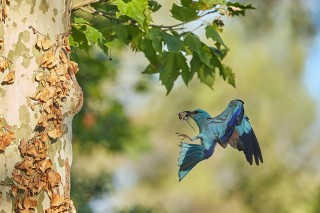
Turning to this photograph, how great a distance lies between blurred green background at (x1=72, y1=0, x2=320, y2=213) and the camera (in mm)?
12922

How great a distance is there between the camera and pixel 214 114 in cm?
2708

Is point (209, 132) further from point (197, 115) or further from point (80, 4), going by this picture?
point (80, 4)

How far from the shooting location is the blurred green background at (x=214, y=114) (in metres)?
12.9

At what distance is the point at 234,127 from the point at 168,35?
49.7 inches

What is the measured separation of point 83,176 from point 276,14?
16.7 feet

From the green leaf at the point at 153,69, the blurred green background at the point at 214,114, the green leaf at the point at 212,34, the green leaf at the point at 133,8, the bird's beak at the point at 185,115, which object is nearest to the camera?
the bird's beak at the point at 185,115

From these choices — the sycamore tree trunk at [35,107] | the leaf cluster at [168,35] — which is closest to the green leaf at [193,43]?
the leaf cluster at [168,35]

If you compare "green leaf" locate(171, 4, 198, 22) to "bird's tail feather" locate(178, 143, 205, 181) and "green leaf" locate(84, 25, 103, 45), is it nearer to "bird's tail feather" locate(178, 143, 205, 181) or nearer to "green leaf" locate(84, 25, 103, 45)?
"green leaf" locate(84, 25, 103, 45)

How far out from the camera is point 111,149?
13961 mm

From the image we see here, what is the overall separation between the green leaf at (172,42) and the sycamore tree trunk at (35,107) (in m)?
0.90

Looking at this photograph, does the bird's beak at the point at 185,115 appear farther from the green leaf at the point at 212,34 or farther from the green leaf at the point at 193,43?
the green leaf at the point at 212,34

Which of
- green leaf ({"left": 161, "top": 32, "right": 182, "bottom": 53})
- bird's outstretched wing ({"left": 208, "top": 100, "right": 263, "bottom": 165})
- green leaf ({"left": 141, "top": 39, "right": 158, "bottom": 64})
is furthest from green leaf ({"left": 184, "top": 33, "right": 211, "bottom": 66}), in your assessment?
bird's outstretched wing ({"left": 208, "top": 100, "right": 263, "bottom": 165})

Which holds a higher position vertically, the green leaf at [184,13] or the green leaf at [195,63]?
the green leaf at [184,13]

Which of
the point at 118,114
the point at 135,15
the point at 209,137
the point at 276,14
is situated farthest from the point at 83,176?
the point at 209,137
